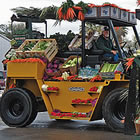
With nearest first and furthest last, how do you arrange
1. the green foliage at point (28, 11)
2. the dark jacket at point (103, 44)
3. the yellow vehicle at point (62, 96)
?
1. the yellow vehicle at point (62, 96)
2. the dark jacket at point (103, 44)
3. the green foliage at point (28, 11)

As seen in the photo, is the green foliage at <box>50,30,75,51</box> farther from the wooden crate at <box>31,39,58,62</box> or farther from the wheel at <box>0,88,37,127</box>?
the wheel at <box>0,88,37,127</box>

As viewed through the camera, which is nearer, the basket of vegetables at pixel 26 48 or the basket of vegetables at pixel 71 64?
the basket of vegetables at pixel 71 64

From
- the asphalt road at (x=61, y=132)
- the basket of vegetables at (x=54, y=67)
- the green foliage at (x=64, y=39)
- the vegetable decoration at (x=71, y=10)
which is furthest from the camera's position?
the green foliage at (x=64, y=39)

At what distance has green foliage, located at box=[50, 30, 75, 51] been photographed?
12.8 m

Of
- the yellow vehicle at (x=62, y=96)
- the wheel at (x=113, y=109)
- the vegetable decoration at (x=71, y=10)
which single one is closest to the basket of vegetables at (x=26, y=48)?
the yellow vehicle at (x=62, y=96)

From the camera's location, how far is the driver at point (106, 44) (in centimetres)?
1196

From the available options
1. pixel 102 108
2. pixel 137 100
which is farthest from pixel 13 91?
pixel 137 100

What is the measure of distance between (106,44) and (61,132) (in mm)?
2429

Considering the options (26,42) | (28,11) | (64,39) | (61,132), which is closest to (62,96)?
(61,132)

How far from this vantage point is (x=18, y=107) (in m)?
12.6

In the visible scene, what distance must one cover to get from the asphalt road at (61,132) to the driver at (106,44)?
1843mm

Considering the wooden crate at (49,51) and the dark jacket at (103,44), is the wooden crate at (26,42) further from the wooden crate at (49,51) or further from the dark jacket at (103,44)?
the dark jacket at (103,44)


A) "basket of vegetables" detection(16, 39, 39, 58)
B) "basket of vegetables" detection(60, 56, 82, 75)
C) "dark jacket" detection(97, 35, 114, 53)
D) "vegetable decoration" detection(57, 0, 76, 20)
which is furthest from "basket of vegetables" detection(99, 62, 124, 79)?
"basket of vegetables" detection(16, 39, 39, 58)

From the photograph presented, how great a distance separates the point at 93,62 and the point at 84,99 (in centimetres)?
94
